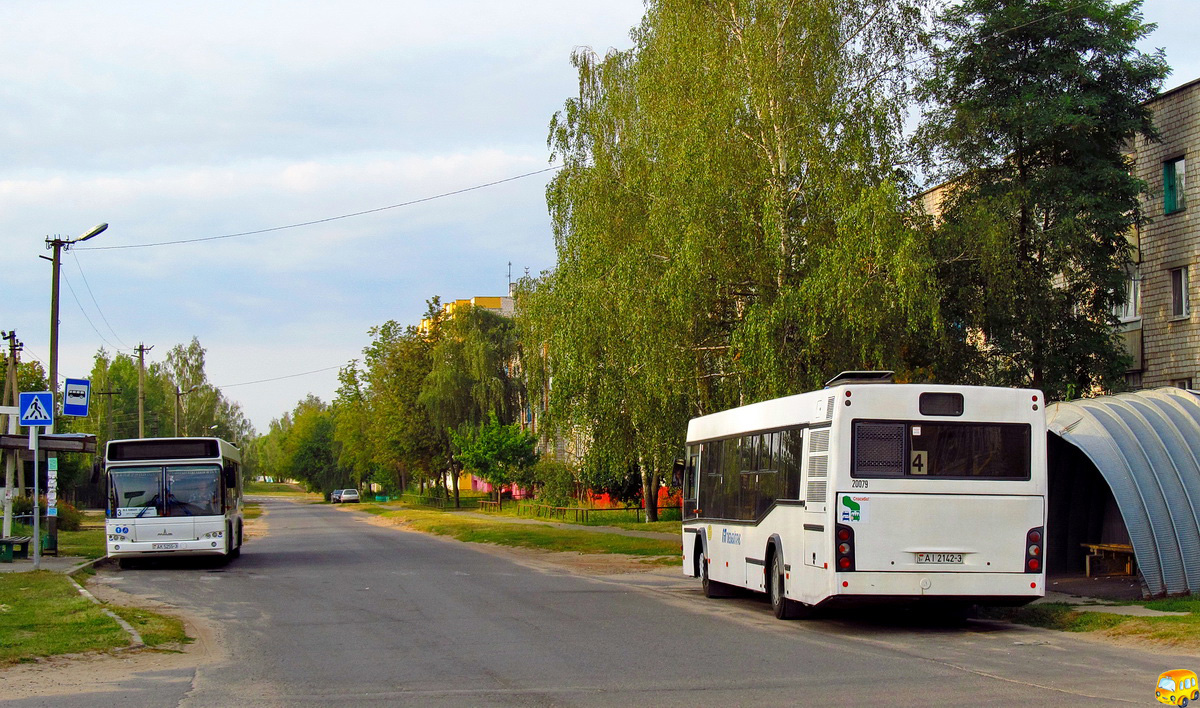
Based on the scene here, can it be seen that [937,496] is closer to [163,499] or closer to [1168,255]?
[163,499]

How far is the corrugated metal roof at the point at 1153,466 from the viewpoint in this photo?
623 inches

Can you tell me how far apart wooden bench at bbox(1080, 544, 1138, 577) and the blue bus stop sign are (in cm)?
1916

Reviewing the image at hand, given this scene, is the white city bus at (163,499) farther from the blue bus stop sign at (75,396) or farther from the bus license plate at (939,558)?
the bus license plate at (939,558)

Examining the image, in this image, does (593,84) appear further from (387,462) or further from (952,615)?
(387,462)

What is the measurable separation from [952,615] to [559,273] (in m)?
14.9

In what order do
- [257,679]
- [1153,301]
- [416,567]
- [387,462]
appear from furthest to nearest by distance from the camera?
[387,462], [1153,301], [416,567], [257,679]

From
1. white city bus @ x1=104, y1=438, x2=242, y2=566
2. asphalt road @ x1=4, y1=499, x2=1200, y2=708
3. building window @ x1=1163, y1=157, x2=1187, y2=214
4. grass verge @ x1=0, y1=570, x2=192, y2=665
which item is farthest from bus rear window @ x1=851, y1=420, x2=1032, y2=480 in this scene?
building window @ x1=1163, y1=157, x2=1187, y2=214

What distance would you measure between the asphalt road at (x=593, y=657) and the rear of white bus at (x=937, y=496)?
2.17 ft

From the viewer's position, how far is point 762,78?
25.2 meters

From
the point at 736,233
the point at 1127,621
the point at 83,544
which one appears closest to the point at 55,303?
the point at 83,544

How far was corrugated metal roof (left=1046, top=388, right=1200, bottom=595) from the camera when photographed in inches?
623

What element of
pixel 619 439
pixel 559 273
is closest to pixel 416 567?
pixel 619 439

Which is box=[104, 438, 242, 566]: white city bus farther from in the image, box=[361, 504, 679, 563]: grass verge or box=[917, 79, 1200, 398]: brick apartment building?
box=[917, 79, 1200, 398]: brick apartment building

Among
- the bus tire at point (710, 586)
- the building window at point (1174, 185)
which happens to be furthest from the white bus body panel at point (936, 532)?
the building window at point (1174, 185)
